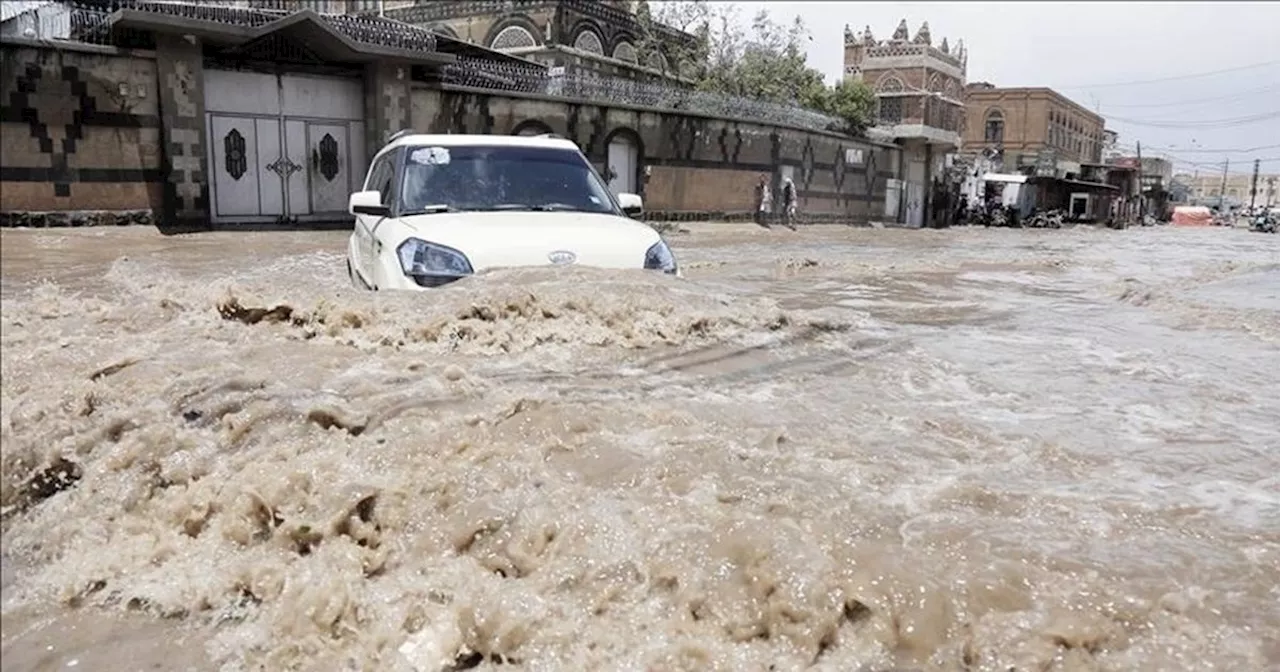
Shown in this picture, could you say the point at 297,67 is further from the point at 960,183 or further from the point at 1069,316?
the point at 960,183

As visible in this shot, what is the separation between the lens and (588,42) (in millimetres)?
30750

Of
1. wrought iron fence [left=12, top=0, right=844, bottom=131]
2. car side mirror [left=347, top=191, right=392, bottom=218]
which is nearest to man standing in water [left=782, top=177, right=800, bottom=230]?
wrought iron fence [left=12, top=0, right=844, bottom=131]

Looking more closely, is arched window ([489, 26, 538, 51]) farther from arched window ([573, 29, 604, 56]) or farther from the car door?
the car door

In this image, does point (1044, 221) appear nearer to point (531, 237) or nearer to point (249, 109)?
point (249, 109)

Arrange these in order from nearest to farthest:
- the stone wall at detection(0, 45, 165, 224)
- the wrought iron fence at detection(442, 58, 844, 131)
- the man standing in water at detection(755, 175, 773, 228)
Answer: the stone wall at detection(0, 45, 165, 224) → the wrought iron fence at detection(442, 58, 844, 131) → the man standing in water at detection(755, 175, 773, 228)

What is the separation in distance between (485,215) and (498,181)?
559 millimetres

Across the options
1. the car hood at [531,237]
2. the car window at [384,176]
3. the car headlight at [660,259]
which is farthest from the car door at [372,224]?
the car headlight at [660,259]

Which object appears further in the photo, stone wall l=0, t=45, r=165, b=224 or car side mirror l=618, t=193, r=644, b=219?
stone wall l=0, t=45, r=165, b=224

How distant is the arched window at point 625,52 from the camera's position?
31.9m

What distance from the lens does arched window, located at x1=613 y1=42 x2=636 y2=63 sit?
31894 mm

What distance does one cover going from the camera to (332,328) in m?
4.78

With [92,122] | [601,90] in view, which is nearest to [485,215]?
[92,122]

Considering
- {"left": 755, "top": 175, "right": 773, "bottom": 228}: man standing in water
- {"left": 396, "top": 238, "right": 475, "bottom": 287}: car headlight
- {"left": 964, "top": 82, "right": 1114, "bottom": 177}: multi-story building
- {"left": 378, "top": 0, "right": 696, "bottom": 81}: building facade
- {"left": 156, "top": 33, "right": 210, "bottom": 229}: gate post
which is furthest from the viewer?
{"left": 964, "top": 82, "right": 1114, "bottom": 177}: multi-story building

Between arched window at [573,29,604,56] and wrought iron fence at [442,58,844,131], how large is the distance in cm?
634
